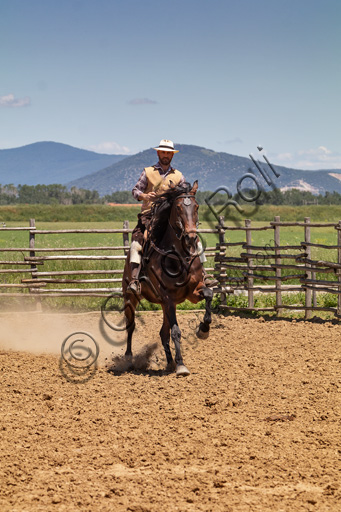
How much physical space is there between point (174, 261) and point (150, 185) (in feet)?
4.10

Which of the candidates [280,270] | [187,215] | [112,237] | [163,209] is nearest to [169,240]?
[163,209]

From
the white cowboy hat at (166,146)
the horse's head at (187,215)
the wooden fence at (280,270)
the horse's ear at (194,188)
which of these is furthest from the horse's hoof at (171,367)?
the wooden fence at (280,270)

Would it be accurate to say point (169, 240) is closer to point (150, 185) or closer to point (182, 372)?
point (150, 185)

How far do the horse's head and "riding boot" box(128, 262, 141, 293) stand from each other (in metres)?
1.18

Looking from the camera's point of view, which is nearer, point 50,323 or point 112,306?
point 50,323

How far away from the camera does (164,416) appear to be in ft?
19.6

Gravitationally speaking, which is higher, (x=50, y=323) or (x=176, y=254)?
(x=176, y=254)

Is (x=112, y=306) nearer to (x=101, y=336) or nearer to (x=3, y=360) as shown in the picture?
(x=101, y=336)

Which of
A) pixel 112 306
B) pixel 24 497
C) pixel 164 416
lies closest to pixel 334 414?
pixel 164 416

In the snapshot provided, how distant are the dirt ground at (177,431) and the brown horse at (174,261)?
2.20 feet

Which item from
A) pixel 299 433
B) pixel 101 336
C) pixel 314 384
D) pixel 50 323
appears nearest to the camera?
pixel 299 433

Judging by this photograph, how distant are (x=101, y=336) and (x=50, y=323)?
77.4 inches

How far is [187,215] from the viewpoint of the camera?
273 inches

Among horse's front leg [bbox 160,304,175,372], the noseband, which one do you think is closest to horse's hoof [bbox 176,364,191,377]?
horse's front leg [bbox 160,304,175,372]
